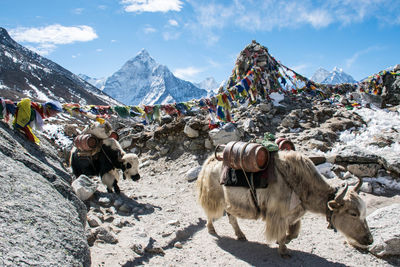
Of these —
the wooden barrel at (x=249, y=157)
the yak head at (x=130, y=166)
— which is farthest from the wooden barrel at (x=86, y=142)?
the wooden barrel at (x=249, y=157)

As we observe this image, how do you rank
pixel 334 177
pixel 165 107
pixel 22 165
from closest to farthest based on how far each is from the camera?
pixel 22 165, pixel 334 177, pixel 165 107

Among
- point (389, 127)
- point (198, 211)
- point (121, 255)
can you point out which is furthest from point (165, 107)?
point (389, 127)

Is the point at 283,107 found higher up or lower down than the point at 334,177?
higher up

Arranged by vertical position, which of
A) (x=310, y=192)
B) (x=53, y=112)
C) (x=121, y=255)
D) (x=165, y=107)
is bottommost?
(x=121, y=255)

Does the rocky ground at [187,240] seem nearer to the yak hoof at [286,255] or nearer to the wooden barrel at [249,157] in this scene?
the yak hoof at [286,255]

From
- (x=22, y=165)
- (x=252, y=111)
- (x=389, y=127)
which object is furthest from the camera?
(x=252, y=111)

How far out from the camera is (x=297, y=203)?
3.13m

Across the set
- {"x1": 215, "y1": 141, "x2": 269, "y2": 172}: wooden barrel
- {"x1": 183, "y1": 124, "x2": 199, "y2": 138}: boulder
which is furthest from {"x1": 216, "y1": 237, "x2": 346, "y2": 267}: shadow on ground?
{"x1": 183, "y1": 124, "x2": 199, "y2": 138}: boulder

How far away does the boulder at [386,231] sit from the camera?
117 inches

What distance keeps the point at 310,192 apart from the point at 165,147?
19.3ft

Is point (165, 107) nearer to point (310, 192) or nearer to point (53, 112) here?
point (53, 112)

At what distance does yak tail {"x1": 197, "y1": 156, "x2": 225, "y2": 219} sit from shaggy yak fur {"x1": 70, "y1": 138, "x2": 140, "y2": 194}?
2.31 metres

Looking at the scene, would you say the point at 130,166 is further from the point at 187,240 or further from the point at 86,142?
the point at 187,240

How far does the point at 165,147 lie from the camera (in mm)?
8578
